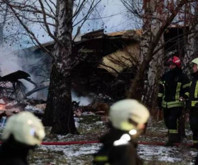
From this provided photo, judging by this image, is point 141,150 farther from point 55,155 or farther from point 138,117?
point 138,117

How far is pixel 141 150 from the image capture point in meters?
8.03

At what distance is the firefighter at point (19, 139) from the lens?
3.30m

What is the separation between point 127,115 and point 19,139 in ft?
2.83

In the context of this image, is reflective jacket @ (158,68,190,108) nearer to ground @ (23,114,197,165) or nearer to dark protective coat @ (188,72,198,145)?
dark protective coat @ (188,72,198,145)

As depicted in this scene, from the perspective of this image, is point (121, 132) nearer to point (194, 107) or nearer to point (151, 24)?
point (194, 107)

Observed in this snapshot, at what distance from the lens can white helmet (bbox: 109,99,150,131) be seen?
3465 millimetres

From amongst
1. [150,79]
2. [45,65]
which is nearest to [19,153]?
[150,79]

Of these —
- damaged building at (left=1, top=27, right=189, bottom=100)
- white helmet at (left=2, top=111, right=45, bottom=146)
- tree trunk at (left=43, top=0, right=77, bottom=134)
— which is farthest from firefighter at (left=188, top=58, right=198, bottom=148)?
damaged building at (left=1, top=27, right=189, bottom=100)

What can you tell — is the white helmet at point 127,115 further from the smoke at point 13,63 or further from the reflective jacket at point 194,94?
the smoke at point 13,63

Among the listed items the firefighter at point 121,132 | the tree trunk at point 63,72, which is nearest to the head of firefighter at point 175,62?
the tree trunk at point 63,72

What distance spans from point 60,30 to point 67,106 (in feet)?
5.98

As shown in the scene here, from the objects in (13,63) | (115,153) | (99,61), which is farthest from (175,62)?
(13,63)

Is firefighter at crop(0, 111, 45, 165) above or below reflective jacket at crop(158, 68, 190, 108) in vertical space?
below

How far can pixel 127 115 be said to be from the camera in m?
3.46
